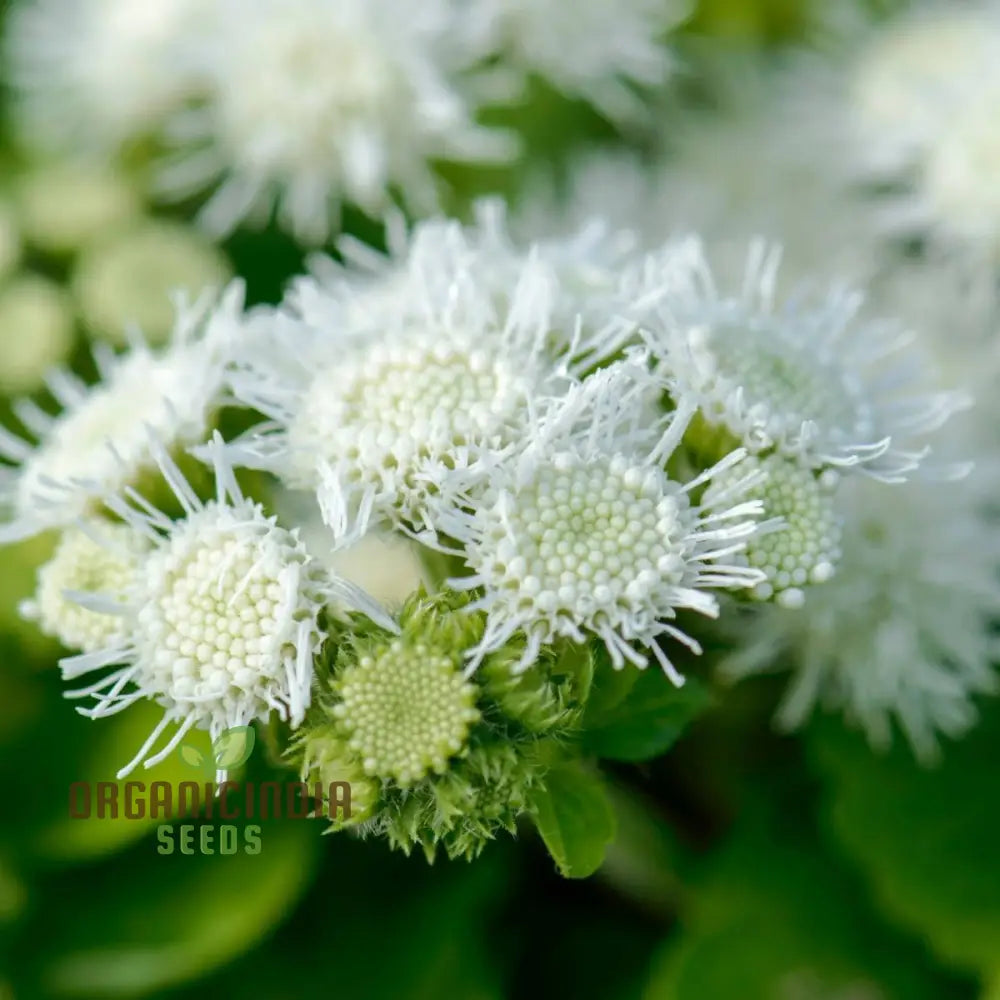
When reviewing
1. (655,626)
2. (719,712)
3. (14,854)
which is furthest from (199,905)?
(655,626)

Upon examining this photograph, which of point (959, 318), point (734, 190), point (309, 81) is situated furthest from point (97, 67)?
point (959, 318)

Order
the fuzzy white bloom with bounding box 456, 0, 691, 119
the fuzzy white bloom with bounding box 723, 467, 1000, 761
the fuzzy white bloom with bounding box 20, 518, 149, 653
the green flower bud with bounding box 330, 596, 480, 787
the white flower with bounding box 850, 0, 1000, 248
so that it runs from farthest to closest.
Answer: the fuzzy white bloom with bounding box 456, 0, 691, 119, the white flower with bounding box 850, 0, 1000, 248, the fuzzy white bloom with bounding box 723, 467, 1000, 761, the fuzzy white bloom with bounding box 20, 518, 149, 653, the green flower bud with bounding box 330, 596, 480, 787

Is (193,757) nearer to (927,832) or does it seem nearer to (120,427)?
(120,427)

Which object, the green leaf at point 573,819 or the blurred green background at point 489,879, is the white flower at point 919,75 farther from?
the green leaf at point 573,819

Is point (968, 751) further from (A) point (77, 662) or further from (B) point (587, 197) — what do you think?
(A) point (77, 662)

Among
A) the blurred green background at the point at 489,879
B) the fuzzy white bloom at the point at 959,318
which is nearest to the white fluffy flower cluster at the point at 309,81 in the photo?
the blurred green background at the point at 489,879

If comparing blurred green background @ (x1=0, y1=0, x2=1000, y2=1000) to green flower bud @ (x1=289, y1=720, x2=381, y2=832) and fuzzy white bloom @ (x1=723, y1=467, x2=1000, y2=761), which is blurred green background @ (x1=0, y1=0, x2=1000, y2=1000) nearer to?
fuzzy white bloom @ (x1=723, y1=467, x2=1000, y2=761)

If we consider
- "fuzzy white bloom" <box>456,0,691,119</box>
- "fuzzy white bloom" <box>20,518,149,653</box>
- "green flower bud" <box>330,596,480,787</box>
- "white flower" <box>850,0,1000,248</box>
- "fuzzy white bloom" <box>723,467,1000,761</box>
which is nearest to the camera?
"green flower bud" <box>330,596,480,787</box>

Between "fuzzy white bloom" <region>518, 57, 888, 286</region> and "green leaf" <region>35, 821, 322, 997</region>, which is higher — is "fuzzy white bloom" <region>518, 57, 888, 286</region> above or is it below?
above

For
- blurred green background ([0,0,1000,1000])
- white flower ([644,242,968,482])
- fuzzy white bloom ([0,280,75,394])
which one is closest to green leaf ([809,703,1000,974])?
blurred green background ([0,0,1000,1000])
